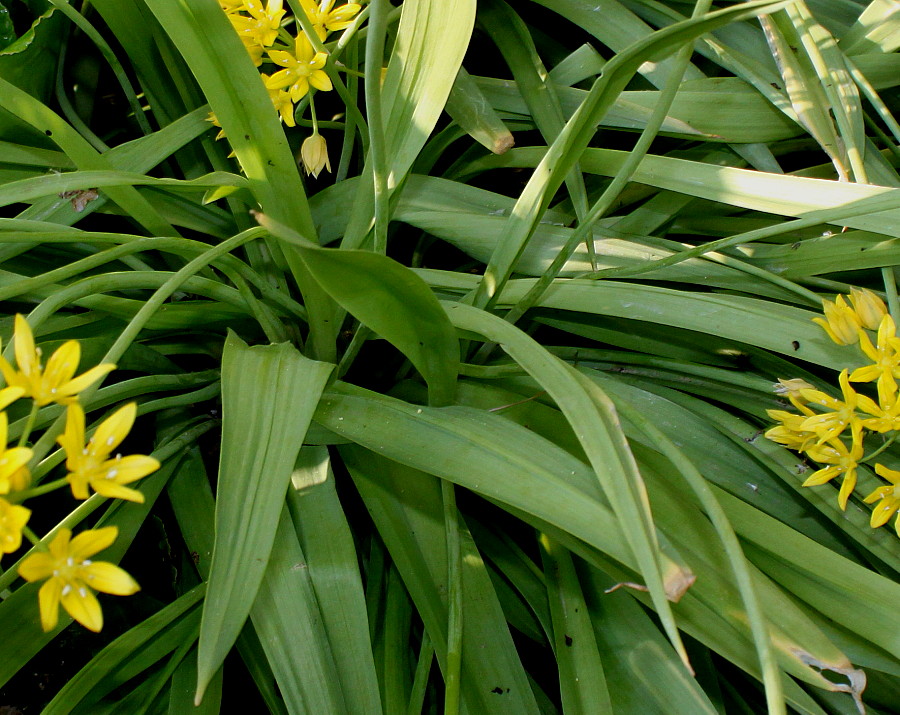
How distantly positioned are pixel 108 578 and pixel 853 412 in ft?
1.79

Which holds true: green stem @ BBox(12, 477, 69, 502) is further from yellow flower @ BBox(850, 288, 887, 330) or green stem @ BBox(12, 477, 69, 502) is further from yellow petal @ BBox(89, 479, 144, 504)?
yellow flower @ BBox(850, 288, 887, 330)

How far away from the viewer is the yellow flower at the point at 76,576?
0.36 meters

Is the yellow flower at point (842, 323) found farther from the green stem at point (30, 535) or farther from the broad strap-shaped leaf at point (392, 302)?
the green stem at point (30, 535)

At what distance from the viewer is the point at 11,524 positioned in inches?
13.4

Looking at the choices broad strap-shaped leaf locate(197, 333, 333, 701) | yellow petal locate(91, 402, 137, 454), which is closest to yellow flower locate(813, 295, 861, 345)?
broad strap-shaped leaf locate(197, 333, 333, 701)

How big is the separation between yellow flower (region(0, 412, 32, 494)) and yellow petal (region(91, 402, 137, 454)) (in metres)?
0.04

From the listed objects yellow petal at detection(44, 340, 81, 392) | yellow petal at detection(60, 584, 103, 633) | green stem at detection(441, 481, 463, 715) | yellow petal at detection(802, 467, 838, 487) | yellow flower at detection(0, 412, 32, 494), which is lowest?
green stem at detection(441, 481, 463, 715)

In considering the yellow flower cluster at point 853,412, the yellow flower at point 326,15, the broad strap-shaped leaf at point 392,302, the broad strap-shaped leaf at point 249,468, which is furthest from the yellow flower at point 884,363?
the yellow flower at point 326,15

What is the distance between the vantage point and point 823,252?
759 millimetres

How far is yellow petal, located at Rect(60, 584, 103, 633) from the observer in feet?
1.19

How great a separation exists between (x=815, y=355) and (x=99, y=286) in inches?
24.5

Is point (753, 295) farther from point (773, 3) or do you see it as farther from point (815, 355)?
point (773, 3)

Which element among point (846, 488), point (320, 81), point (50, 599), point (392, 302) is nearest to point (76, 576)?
point (50, 599)

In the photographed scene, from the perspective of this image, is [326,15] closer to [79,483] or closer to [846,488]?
[79,483]
